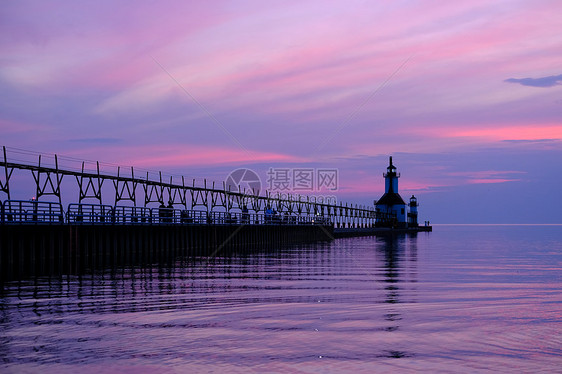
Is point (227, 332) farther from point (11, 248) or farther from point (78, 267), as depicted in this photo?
point (78, 267)

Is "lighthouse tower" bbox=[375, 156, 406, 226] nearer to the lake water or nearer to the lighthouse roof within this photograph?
the lighthouse roof

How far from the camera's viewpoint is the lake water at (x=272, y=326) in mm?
11352

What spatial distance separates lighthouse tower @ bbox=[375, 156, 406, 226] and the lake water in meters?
143

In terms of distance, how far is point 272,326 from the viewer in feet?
48.9

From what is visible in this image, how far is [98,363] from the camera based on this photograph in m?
11.1

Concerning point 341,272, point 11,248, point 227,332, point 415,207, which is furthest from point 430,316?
point 415,207

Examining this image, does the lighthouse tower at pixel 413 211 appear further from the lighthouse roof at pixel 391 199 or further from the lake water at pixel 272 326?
the lake water at pixel 272 326

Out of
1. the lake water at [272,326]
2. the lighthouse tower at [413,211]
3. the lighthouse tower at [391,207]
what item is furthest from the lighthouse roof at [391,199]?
the lake water at [272,326]

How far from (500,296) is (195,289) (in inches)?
391

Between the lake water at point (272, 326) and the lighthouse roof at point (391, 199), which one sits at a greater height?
the lighthouse roof at point (391, 199)

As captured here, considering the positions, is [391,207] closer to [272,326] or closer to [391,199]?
[391,199]

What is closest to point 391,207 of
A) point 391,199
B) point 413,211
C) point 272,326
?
point 391,199

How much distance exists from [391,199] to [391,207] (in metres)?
2.02

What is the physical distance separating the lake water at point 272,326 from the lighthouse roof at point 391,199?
145m
